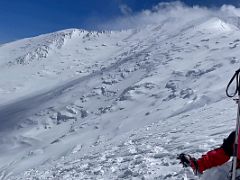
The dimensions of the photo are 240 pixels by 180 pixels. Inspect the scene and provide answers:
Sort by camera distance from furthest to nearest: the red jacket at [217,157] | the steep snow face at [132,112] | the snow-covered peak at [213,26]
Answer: the snow-covered peak at [213,26]
the steep snow face at [132,112]
the red jacket at [217,157]

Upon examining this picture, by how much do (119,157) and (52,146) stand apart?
60.6 meters

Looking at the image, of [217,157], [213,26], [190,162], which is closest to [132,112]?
[213,26]

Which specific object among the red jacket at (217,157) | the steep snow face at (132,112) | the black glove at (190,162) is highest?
the red jacket at (217,157)

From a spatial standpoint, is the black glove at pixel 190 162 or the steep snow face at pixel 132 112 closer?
the black glove at pixel 190 162

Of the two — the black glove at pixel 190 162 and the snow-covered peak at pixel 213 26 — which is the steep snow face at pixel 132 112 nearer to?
the snow-covered peak at pixel 213 26

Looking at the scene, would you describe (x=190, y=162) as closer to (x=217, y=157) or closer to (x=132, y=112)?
(x=217, y=157)

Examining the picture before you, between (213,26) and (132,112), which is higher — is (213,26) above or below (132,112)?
above

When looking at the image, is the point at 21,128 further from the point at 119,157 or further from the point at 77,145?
the point at 119,157

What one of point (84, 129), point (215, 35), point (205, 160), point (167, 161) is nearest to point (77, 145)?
point (84, 129)

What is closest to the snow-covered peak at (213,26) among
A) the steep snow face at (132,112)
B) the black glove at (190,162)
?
the steep snow face at (132,112)

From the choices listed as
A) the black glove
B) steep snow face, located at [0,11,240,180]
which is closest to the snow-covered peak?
steep snow face, located at [0,11,240,180]

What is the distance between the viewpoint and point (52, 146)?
75375 millimetres

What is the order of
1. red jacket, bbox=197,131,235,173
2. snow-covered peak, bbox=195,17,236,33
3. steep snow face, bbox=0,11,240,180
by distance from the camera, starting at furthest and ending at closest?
snow-covered peak, bbox=195,17,236,33
steep snow face, bbox=0,11,240,180
red jacket, bbox=197,131,235,173

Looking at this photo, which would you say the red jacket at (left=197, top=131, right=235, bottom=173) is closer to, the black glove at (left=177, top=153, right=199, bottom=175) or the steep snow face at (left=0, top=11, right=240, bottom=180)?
the black glove at (left=177, top=153, right=199, bottom=175)
